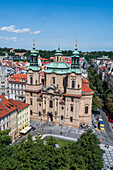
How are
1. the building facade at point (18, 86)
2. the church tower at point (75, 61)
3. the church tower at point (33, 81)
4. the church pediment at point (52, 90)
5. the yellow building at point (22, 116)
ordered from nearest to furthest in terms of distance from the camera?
the yellow building at point (22, 116) < the church tower at point (75, 61) < the church pediment at point (52, 90) < the church tower at point (33, 81) < the building facade at point (18, 86)

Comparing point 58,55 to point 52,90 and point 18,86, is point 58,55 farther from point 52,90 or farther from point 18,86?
point 18,86

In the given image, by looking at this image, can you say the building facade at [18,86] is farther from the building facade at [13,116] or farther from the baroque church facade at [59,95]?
the building facade at [13,116]

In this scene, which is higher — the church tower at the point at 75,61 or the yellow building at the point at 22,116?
the church tower at the point at 75,61

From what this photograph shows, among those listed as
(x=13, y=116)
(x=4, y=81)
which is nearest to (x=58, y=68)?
(x=13, y=116)

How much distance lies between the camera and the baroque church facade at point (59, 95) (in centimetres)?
6144

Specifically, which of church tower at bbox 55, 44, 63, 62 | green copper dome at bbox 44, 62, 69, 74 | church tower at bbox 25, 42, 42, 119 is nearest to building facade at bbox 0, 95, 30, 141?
church tower at bbox 25, 42, 42, 119

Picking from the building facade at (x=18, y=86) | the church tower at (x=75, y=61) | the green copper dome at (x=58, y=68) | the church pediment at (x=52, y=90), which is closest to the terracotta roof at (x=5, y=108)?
the church pediment at (x=52, y=90)

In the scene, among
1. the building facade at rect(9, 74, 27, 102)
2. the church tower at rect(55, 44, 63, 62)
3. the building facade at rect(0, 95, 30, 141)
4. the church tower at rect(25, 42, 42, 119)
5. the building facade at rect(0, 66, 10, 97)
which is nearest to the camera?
the building facade at rect(0, 95, 30, 141)

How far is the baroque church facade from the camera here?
61438mm

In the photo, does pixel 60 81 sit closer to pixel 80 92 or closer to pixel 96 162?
pixel 80 92

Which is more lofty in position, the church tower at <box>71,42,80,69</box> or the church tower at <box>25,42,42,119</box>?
the church tower at <box>71,42,80,69</box>

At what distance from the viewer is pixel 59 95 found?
2501 inches

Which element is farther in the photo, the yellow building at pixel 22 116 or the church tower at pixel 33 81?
the church tower at pixel 33 81

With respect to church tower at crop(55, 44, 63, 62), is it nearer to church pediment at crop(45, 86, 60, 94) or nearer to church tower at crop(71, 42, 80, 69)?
church tower at crop(71, 42, 80, 69)
